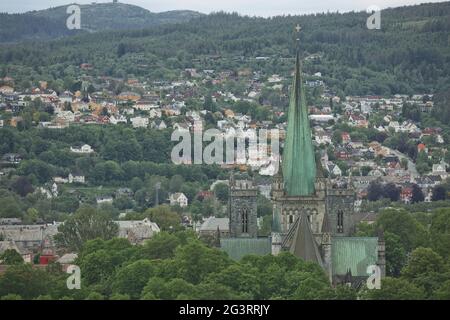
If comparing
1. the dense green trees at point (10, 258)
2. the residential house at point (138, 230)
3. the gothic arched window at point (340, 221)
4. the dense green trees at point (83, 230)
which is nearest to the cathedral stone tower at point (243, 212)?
the gothic arched window at point (340, 221)

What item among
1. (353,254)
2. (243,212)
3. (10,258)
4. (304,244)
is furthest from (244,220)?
(10,258)

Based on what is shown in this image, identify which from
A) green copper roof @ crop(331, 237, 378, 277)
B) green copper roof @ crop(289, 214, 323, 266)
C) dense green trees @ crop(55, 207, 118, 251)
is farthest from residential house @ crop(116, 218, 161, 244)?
green copper roof @ crop(289, 214, 323, 266)

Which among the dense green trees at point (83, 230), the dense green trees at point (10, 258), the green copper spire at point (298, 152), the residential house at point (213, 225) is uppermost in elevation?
the green copper spire at point (298, 152)

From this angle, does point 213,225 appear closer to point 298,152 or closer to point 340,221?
point 340,221

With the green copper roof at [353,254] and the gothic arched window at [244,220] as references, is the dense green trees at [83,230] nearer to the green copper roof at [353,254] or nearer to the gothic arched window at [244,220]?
the gothic arched window at [244,220]
